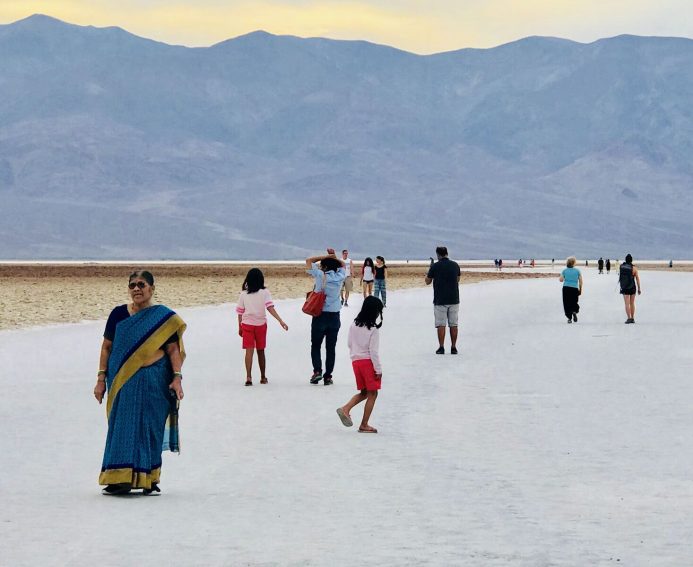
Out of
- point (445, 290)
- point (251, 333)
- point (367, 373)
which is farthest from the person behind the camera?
point (445, 290)

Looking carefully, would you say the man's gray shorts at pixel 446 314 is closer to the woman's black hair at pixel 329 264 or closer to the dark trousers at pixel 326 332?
the dark trousers at pixel 326 332

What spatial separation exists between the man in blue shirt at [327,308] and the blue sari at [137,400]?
285 inches

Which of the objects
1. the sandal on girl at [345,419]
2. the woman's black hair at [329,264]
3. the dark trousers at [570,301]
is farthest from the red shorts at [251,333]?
the dark trousers at [570,301]

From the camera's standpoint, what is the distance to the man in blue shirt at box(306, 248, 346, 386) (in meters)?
16.6

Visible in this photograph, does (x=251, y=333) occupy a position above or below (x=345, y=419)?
above

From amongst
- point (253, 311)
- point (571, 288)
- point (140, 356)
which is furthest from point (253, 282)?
point (571, 288)

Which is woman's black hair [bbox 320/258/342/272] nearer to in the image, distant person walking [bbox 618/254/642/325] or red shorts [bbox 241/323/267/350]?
red shorts [bbox 241/323/267/350]

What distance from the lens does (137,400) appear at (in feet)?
30.2

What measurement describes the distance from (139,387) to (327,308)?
774 cm

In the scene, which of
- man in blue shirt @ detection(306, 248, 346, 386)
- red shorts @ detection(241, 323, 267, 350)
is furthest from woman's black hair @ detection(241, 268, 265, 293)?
man in blue shirt @ detection(306, 248, 346, 386)

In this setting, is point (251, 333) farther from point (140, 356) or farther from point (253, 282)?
point (140, 356)

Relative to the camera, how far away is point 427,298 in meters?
50.2

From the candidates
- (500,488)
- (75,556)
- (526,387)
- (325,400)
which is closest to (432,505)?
(500,488)

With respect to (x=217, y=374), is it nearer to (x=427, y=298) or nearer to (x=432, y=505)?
(x=432, y=505)
